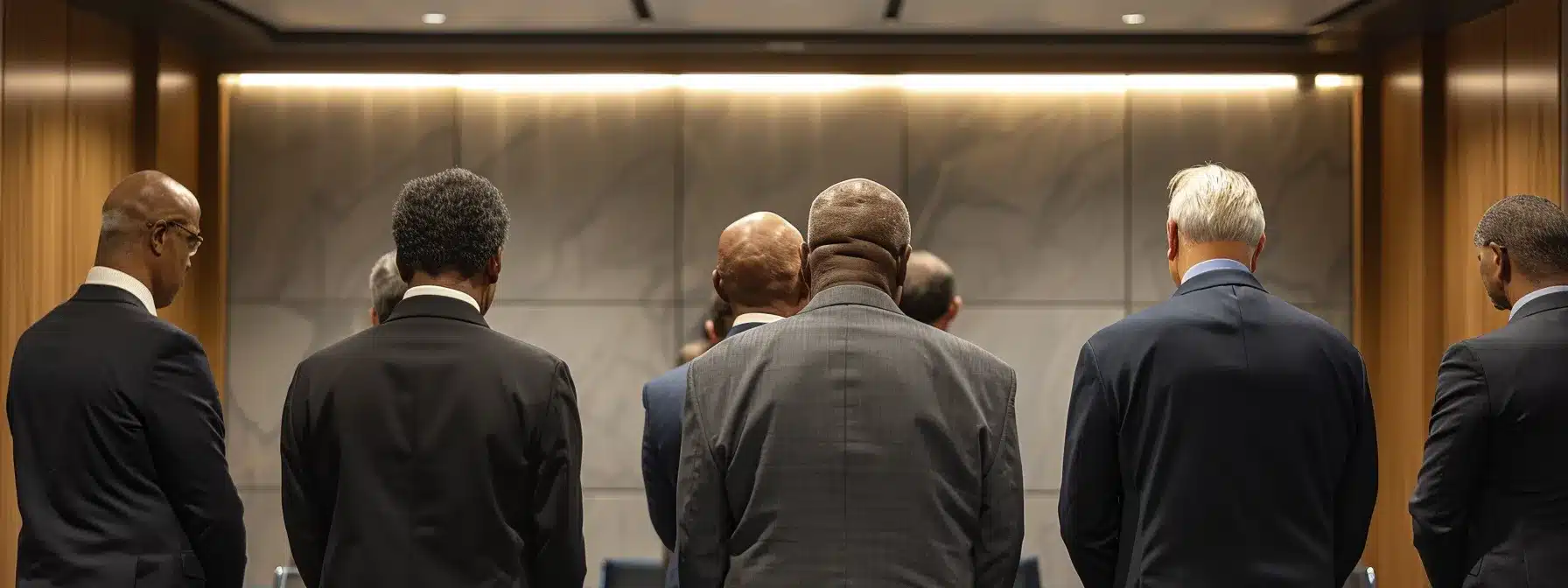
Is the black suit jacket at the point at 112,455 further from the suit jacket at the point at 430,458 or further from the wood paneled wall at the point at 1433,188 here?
the wood paneled wall at the point at 1433,188

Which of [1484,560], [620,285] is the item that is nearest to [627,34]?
[620,285]

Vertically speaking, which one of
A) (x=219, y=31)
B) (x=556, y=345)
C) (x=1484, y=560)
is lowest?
(x=1484, y=560)

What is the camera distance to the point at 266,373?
5.84 m

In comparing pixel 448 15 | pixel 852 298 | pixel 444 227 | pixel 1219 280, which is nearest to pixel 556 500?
pixel 444 227

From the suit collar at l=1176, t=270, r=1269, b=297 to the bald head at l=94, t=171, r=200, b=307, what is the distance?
2.03 metres

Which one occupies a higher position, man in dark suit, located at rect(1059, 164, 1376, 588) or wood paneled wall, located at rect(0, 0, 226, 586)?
wood paneled wall, located at rect(0, 0, 226, 586)

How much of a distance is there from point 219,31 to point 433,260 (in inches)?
151

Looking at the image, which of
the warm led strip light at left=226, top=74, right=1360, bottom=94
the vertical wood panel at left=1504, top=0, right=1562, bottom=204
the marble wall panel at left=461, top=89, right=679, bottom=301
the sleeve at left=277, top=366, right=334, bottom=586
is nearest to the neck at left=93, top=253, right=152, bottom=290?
the sleeve at left=277, top=366, right=334, bottom=586

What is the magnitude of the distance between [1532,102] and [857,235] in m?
3.52

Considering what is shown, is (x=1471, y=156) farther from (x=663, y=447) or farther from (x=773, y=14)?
(x=663, y=447)

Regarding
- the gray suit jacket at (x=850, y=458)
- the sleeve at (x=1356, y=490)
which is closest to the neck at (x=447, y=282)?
the gray suit jacket at (x=850, y=458)

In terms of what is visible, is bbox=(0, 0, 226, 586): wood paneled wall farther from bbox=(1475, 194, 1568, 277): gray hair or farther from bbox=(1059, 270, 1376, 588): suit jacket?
bbox=(1475, 194, 1568, 277): gray hair

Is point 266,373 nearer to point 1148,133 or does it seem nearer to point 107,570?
point 107,570

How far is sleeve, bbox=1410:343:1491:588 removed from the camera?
2787 mm
